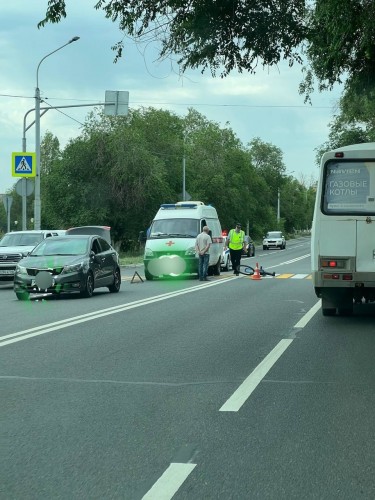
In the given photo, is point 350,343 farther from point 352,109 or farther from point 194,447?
point 352,109

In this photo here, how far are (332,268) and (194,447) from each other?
8.37m

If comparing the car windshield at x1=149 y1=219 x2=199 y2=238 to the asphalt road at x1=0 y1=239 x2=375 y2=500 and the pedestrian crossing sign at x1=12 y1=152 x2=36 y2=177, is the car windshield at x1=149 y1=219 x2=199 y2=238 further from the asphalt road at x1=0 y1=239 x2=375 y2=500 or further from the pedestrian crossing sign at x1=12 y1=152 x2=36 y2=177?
the asphalt road at x1=0 y1=239 x2=375 y2=500

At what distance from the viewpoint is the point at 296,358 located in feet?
33.6

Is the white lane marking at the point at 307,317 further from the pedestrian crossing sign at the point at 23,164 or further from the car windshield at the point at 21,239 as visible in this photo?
the pedestrian crossing sign at the point at 23,164

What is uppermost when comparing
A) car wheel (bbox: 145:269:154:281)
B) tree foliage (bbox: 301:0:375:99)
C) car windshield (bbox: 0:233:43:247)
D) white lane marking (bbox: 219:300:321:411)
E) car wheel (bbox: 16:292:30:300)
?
tree foliage (bbox: 301:0:375:99)

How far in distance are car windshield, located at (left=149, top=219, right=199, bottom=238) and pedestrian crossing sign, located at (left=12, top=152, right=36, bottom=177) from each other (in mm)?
4937

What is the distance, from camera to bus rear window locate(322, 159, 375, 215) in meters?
14.0

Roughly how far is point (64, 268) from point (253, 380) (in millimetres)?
11609

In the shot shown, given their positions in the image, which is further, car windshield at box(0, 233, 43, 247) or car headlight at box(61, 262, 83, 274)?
car windshield at box(0, 233, 43, 247)

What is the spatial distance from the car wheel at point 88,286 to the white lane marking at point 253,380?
9278 mm

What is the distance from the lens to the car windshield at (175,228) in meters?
29.0

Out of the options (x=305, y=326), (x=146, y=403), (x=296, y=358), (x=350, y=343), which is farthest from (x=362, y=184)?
(x=146, y=403)

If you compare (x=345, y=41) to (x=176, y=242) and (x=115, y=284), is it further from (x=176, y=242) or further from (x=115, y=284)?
(x=176, y=242)

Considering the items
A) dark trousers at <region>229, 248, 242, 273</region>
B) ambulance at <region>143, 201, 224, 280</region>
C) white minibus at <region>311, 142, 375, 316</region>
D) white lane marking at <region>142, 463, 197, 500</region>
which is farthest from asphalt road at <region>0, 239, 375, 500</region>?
dark trousers at <region>229, 248, 242, 273</region>
